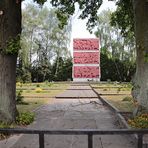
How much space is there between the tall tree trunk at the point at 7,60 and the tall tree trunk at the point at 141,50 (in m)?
4.11

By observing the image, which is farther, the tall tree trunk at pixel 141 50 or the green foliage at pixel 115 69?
the green foliage at pixel 115 69

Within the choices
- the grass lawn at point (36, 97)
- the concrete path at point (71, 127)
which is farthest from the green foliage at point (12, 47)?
the grass lawn at point (36, 97)

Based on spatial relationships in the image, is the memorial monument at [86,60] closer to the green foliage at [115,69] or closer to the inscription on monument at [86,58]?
the inscription on monument at [86,58]

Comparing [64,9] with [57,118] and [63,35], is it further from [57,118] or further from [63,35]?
[63,35]

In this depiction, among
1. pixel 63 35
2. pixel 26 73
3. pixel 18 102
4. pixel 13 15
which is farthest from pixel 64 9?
pixel 63 35

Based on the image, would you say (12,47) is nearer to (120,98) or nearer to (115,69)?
(120,98)

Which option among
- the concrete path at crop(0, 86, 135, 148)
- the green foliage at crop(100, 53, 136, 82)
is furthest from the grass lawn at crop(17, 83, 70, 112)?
the green foliage at crop(100, 53, 136, 82)

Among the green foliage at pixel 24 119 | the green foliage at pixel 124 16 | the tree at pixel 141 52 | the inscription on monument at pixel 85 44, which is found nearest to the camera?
the green foliage at pixel 24 119

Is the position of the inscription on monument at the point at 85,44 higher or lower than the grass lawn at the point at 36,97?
higher

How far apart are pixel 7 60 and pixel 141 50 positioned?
4.47 m

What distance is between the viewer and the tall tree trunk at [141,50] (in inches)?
545

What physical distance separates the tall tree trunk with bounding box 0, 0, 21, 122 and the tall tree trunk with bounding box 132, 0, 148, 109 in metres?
4.11

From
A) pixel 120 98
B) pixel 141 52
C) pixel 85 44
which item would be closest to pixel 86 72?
pixel 85 44

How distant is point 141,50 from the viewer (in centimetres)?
1399
